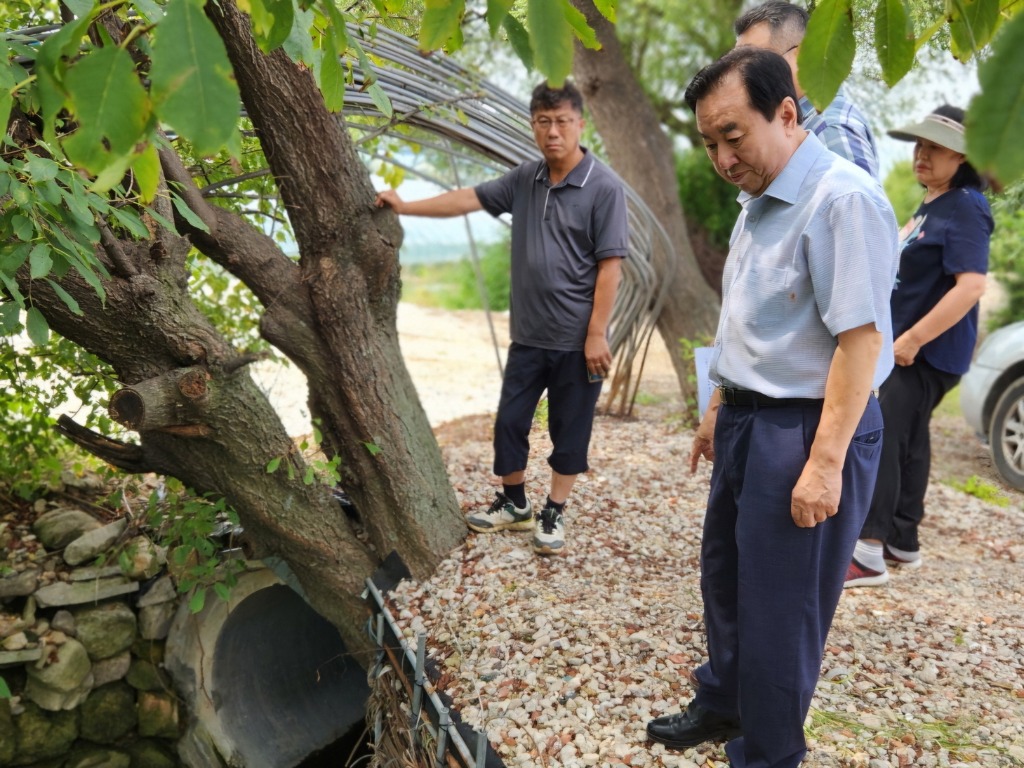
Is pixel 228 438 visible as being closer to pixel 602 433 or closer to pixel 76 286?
pixel 76 286

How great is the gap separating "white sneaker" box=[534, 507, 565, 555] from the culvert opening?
4.18 feet

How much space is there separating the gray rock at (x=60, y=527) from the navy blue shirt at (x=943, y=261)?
3.87 meters

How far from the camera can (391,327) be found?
3857mm

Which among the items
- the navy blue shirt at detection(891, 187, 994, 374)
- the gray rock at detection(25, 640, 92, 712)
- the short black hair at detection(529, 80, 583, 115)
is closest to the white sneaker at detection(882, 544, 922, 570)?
the navy blue shirt at detection(891, 187, 994, 374)

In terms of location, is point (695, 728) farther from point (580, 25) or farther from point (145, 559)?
point (145, 559)

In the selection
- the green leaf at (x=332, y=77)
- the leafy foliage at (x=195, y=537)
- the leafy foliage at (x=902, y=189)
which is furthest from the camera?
the leafy foliage at (x=902, y=189)

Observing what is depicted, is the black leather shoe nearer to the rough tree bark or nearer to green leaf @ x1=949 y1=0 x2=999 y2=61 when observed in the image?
the rough tree bark

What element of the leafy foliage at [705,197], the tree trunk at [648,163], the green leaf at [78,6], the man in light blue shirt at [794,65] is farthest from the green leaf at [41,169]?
the leafy foliage at [705,197]

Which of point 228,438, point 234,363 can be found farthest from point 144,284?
point 228,438

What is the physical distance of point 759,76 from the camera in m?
2.00

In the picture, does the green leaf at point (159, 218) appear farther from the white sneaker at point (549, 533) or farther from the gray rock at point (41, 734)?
the gray rock at point (41, 734)

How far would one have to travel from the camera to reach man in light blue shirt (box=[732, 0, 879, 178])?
269 centimetres

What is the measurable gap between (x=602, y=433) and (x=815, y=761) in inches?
139

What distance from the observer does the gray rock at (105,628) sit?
4.20 m
